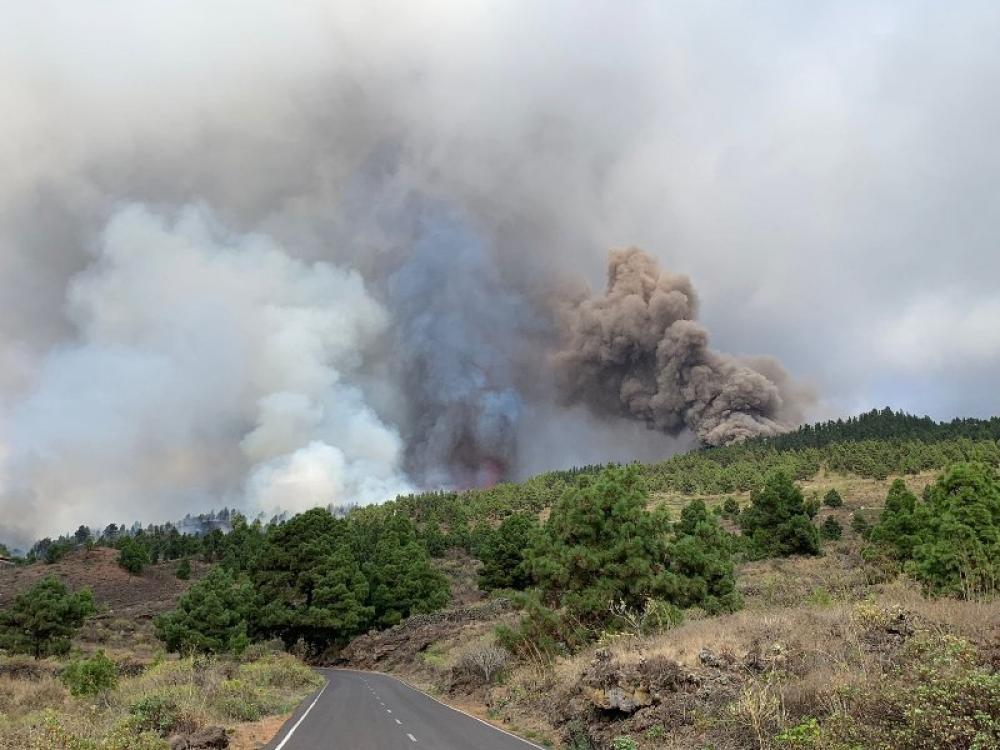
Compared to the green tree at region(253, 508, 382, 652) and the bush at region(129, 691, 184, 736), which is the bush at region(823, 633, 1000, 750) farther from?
the green tree at region(253, 508, 382, 652)

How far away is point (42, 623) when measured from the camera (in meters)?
46.9

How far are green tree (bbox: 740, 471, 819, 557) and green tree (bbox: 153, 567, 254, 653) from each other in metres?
41.5

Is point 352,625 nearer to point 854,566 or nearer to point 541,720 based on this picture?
point 854,566

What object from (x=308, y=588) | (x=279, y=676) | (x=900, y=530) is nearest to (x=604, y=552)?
(x=279, y=676)

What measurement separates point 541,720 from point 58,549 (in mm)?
123706

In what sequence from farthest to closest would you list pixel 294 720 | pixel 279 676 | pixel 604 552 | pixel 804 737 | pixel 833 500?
pixel 833 500
pixel 279 676
pixel 604 552
pixel 294 720
pixel 804 737

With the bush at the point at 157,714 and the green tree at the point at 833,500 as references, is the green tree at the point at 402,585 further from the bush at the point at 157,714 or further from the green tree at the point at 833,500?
the green tree at the point at 833,500

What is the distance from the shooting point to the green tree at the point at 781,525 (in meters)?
53.3

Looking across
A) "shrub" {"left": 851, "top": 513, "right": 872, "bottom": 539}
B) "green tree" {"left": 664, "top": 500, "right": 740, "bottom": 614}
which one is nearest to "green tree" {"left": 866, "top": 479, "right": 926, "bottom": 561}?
"shrub" {"left": 851, "top": 513, "right": 872, "bottom": 539}

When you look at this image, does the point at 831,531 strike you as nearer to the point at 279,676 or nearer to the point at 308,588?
the point at 308,588

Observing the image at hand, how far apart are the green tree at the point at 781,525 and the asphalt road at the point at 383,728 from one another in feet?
119

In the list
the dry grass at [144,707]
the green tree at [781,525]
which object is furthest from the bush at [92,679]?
the green tree at [781,525]

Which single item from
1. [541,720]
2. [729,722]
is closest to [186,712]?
[541,720]

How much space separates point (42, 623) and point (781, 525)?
186 ft
